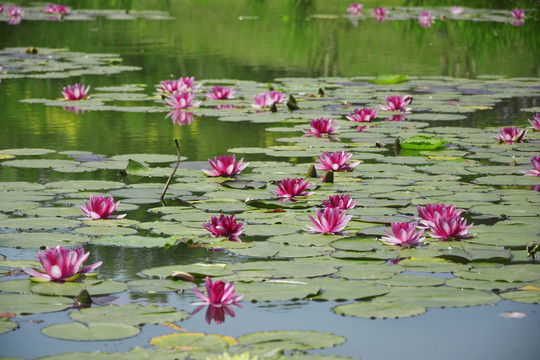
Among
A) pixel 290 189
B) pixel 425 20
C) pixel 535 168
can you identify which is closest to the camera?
pixel 290 189

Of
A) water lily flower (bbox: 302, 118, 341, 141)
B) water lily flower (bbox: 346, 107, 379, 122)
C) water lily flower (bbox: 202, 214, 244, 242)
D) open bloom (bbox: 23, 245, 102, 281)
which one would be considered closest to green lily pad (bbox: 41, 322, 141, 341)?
open bloom (bbox: 23, 245, 102, 281)

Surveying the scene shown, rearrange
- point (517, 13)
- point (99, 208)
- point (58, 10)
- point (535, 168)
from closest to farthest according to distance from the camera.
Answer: point (99, 208), point (535, 168), point (517, 13), point (58, 10)

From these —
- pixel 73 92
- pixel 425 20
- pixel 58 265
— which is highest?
pixel 425 20

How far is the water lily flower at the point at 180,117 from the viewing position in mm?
A: 6574

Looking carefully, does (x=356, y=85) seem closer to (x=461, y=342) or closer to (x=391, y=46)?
(x=391, y=46)

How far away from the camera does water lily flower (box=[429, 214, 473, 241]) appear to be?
11.0 ft

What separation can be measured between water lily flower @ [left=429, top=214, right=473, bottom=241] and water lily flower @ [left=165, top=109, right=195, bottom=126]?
3408mm

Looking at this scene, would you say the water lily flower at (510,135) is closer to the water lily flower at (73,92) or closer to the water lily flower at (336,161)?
the water lily flower at (336,161)

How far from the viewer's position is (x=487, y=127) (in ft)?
21.0

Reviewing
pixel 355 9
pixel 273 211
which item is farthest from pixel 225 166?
pixel 355 9

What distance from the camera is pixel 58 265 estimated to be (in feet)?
9.28

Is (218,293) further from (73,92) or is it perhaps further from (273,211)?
(73,92)

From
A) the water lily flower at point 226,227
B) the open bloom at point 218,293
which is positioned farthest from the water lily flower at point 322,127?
the open bloom at point 218,293

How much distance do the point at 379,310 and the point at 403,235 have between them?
674mm
